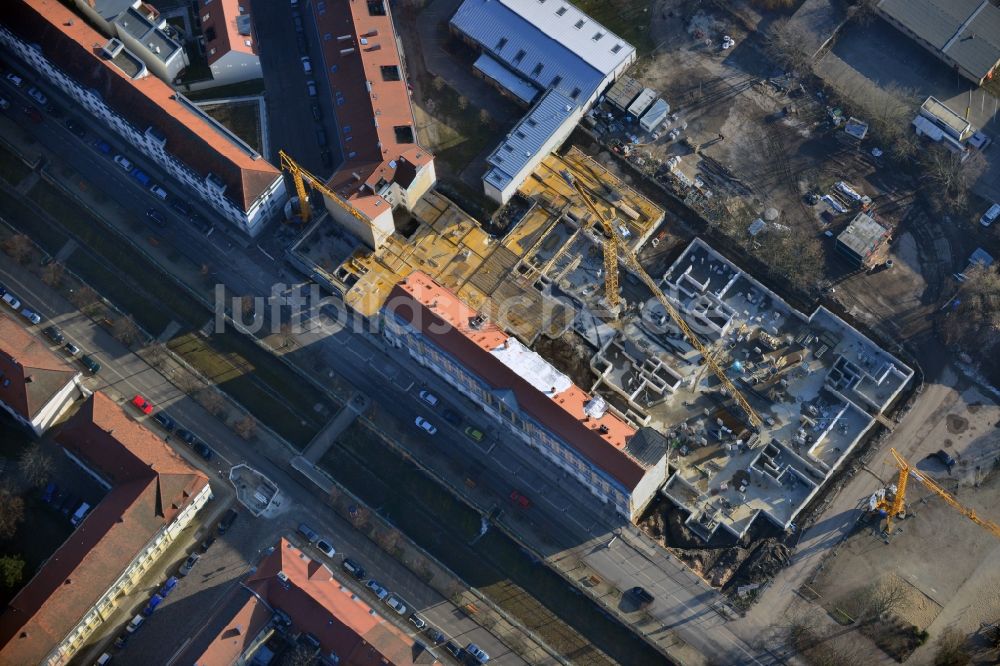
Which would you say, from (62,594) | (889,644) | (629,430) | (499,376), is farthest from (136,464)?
(889,644)

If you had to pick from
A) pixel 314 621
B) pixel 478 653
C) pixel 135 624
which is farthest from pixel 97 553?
pixel 478 653

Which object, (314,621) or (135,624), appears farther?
(135,624)

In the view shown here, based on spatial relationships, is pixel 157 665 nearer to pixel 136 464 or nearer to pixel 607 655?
pixel 136 464

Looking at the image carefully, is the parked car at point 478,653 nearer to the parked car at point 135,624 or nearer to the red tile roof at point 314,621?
the red tile roof at point 314,621

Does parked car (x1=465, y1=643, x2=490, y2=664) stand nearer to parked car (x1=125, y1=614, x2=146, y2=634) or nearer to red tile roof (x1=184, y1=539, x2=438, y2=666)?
red tile roof (x1=184, y1=539, x2=438, y2=666)

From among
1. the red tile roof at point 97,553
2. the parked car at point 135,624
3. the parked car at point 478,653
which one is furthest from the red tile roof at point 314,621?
the red tile roof at point 97,553

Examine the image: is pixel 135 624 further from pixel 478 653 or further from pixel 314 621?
pixel 478 653

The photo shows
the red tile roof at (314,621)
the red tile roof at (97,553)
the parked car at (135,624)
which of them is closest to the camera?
the red tile roof at (314,621)
